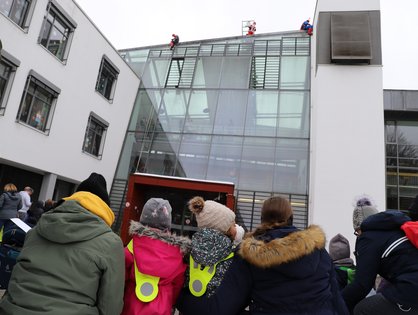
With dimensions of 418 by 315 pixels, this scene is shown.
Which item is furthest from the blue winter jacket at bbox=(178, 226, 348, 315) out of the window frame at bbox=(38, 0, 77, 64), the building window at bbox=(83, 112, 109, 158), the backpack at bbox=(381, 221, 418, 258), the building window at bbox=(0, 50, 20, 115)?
the building window at bbox=(83, 112, 109, 158)

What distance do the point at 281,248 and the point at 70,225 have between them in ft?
4.50

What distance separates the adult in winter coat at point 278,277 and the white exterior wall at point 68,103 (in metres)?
Result: 8.93

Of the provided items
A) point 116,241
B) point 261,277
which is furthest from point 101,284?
point 261,277

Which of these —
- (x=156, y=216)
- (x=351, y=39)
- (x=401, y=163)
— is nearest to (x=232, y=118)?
(x=351, y=39)

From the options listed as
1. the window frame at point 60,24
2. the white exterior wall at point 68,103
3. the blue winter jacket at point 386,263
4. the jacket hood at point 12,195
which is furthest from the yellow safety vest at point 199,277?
the window frame at point 60,24

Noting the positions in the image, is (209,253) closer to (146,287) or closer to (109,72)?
(146,287)

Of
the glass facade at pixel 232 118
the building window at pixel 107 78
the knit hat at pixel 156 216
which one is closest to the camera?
the knit hat at pixel 156 216

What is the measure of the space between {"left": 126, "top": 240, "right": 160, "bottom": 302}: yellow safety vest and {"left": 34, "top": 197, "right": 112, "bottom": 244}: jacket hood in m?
0.41

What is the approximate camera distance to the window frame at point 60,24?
10414mm

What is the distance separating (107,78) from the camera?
13.7m

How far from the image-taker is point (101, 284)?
208cm

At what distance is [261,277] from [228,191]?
6917 millimetres

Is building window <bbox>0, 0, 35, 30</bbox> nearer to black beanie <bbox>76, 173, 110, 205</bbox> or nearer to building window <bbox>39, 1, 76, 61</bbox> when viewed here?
building window <bbox>39, 1, 76, 61</bbox>

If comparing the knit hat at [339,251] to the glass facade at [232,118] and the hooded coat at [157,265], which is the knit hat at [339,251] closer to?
the hooded coat at [157,265]
